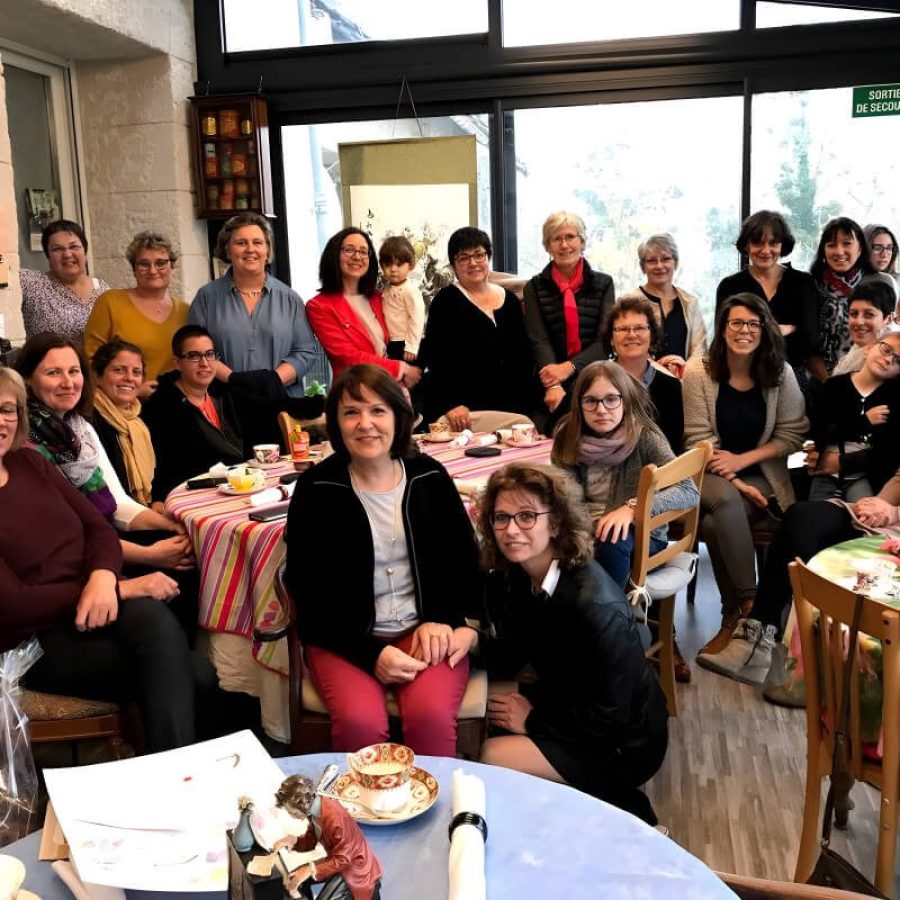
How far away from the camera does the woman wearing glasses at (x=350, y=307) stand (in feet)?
13.6

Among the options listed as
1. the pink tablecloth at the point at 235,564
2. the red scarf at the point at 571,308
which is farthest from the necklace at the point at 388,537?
the red scarf at the point at 571,308

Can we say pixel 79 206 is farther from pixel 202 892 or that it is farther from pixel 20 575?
pixel 202 892

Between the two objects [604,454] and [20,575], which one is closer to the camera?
[20,575]

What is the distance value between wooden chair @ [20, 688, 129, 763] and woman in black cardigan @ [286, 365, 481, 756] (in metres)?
0.50

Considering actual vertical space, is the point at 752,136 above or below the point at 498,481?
above

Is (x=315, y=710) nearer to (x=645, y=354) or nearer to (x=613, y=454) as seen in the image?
(x=613, y=454)

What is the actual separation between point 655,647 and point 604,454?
64cm

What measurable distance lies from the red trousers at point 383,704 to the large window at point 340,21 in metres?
4.31

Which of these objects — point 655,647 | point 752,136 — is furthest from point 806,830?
point 752,136

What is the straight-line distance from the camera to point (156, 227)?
5.53 meters

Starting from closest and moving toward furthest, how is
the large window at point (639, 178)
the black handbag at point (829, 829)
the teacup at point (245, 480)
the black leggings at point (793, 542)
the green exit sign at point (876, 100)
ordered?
the black handbag at point (829, 829), the teacup at point (245, 480), the black leggings at point (793, 542), the green exit sign at point (876, 100), the large window at point (639, 178)

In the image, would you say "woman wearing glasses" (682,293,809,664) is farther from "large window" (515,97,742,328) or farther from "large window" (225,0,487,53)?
"large window" (225,0,487,53)

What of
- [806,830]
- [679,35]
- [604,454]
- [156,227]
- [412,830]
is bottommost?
[806,830]

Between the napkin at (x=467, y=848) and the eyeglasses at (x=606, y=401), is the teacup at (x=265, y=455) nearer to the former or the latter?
the eyeglasses at (x=606, y=401)
